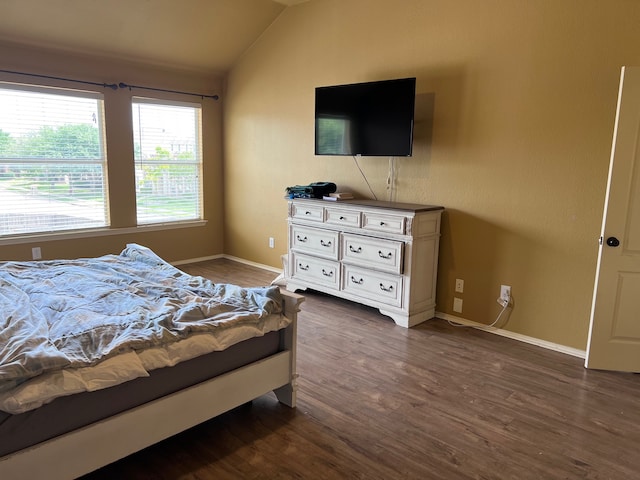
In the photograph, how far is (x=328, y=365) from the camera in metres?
3.05

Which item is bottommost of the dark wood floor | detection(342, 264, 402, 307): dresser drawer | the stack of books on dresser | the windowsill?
the dark wood floor

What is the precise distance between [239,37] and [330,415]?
4311 millimetres

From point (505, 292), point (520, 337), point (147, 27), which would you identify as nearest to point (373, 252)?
point (505, 292)

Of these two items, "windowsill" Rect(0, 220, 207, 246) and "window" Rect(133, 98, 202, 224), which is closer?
"windowsill" Rect(0, 220, 207, 246)

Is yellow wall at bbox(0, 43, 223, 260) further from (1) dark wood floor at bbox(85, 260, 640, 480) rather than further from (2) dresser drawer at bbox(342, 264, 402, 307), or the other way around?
(1) dark wood floor at bbox(85, 260, 640, 480)

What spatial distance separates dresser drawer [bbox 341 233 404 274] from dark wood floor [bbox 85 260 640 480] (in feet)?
2.11

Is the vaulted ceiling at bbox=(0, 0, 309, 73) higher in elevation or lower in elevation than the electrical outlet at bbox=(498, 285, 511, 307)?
higher

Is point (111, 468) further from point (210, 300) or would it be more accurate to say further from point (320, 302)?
point (320, 302)

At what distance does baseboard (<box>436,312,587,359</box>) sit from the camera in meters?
3.33

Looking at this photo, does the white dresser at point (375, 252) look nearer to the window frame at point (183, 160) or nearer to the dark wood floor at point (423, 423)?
the dark wood floor at point (423, 423)

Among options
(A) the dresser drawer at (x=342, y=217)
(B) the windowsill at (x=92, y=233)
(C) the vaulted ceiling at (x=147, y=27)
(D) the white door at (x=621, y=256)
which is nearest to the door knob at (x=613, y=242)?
(D) the white door at (x=621, y=256)

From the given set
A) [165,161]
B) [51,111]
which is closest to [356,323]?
[165,161]

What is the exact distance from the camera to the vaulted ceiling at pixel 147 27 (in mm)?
4117

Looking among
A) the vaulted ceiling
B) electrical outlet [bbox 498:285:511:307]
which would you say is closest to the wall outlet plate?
electrical outlet [bbox 498:285:511:307]
